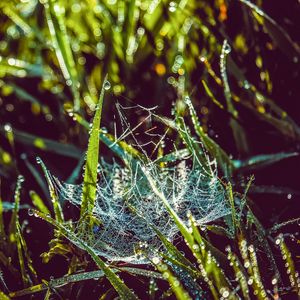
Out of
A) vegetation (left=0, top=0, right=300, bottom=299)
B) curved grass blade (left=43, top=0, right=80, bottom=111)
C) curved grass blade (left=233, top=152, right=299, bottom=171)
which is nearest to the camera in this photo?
vegetation (left=0, top=0, right=300, bottom=299)

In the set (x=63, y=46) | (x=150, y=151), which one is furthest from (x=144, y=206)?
(x=63, y=46)

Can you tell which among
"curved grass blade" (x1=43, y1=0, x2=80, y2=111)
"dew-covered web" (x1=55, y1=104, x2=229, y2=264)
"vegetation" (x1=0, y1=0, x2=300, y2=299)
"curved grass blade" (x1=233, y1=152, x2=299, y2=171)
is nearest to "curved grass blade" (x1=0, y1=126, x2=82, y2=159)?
"vegetation" (x1=0, y1=0, x2=300, y2=299)

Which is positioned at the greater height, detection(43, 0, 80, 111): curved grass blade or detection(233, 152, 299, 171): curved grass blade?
detection(43, 0, 80, 111): curved grass blade

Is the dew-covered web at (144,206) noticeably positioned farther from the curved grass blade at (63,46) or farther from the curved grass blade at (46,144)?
the curved grass blade at (63,46)

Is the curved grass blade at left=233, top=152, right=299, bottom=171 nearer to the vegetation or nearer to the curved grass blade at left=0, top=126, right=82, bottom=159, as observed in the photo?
the vegetation

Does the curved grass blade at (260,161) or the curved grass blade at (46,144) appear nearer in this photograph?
the curved grass blade at (260,161)

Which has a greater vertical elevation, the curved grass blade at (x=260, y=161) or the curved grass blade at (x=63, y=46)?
the curved grass blade at (x=63, y=46)

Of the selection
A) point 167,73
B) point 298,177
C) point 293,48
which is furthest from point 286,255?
point 167,73

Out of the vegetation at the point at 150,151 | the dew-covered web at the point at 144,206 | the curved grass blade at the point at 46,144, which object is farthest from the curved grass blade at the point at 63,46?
the dew-covered web at the point at 144,206

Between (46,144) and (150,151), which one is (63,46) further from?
(150,151)
